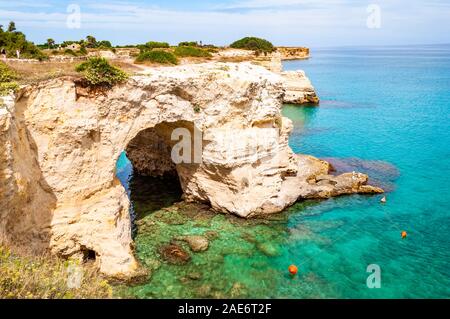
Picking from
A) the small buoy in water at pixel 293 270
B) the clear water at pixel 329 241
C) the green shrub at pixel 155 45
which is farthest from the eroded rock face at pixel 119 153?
the green shrub at pixel 155 45

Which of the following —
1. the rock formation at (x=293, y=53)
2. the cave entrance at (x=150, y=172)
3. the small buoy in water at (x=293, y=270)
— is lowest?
the small buoy in water at (x=293, y=270)

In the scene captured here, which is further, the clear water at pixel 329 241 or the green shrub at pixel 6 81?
the clear water at pixel 329 241

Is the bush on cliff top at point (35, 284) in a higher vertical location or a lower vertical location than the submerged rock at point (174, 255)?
higher

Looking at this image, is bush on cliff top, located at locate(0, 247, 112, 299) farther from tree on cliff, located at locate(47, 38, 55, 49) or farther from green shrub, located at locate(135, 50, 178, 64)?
tree on cliff, located at locate(47, 38, 55, 49)

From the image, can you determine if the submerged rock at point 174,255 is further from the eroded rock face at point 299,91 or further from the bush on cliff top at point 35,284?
the eroded rock face at point 299,91

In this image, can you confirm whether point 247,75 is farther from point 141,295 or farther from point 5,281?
point 5,281

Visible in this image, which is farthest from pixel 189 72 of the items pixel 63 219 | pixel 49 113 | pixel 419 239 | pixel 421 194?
pixel 421 194
